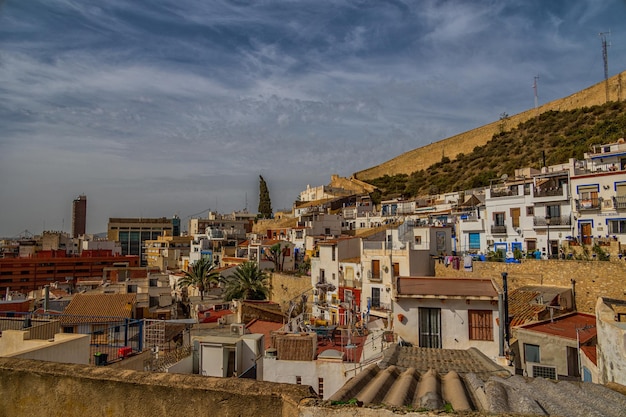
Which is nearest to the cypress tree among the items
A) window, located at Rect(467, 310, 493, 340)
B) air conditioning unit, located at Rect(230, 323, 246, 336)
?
air conditioning unit, located at Rect(230, 323, 246, 336)

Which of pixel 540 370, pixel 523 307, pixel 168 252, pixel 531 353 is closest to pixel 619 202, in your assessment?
pixel 523 307

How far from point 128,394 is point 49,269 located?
64689 millimetres

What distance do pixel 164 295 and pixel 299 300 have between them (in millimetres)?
8768

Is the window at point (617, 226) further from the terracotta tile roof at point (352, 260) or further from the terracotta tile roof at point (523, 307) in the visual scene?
the terracotta tile roof at point (352, 260)

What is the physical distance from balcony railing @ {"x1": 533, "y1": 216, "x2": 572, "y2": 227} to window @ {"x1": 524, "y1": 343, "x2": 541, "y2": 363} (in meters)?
→ 11.9

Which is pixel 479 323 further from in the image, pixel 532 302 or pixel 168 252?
pixel 168 252

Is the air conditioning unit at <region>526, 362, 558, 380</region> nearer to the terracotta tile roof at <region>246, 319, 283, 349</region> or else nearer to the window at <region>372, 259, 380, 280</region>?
the terracotta tile roof at <region>246, 319, 283, 349</region>

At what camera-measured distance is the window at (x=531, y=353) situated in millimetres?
13570

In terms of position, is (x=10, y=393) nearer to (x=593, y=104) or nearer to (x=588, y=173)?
(x=588, y=173)

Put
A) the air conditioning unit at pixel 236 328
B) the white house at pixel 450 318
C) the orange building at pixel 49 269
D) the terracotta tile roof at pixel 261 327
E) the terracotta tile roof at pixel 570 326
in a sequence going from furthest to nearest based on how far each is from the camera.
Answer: the orange building at pixel 49 269 → the terracotta tile roof at pixel 261 327 → the air conditioning unit at pixel 236 328 → the terracotta tile roof at pixel 570 326 → the white house at pixel 450 318

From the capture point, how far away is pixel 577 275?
1888 centimetres

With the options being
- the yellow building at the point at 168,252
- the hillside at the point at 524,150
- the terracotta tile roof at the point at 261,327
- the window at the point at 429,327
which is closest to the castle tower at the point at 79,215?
the yellow building at the point at 168,252

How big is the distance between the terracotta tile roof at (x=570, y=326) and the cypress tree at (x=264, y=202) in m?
55.0

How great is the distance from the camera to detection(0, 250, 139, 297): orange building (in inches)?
2201
